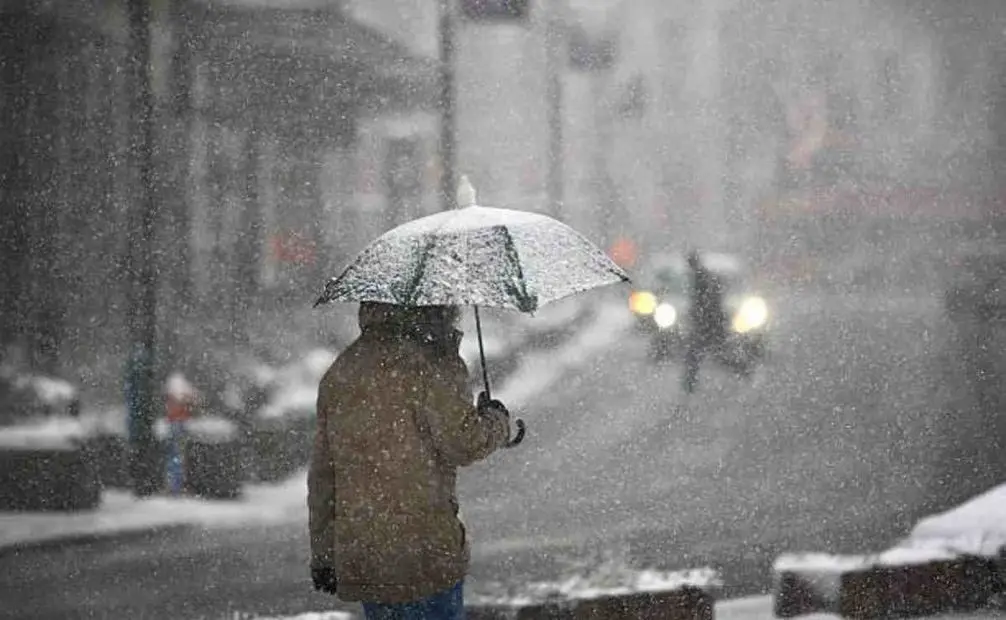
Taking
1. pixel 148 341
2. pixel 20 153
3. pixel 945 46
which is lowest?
pixel 148 341

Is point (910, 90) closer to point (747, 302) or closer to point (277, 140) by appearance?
point (747, 302)

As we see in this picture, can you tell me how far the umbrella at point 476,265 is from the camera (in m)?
2.62

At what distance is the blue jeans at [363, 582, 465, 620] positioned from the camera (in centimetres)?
273

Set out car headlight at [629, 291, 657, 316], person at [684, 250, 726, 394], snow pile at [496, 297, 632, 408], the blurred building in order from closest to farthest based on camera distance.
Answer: the blurred building
snow pile at [496, 297, 632, 408]
person at [684, 250, 726, 394]
car headlight at [629, 291, 657, 316]

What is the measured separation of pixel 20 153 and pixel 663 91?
18957mm

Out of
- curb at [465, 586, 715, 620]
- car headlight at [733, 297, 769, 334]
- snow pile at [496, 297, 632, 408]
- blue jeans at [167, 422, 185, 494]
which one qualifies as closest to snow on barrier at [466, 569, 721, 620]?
curb at [465, 586, 715, 620]

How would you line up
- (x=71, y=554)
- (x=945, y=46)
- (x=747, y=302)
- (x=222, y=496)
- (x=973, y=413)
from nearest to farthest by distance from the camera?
(x=71, y=554)
(x=222, y=496)
(x=973, y=413)
(x=747, y=302)
(x=945, y=46)

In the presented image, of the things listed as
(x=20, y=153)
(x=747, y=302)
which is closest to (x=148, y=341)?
(x=20, y=153)

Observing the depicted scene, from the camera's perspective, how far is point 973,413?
1409 centimetres

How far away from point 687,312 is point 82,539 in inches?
444

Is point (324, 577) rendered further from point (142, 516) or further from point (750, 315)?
point (750, 315)

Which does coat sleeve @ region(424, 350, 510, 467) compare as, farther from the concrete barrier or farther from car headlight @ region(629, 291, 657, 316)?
car headlight @ region(629, 291, 657, 316)

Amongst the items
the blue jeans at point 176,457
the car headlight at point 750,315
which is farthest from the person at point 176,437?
the car headlight at point 750,315

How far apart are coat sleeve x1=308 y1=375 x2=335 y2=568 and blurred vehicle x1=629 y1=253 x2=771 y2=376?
49.0 feet
